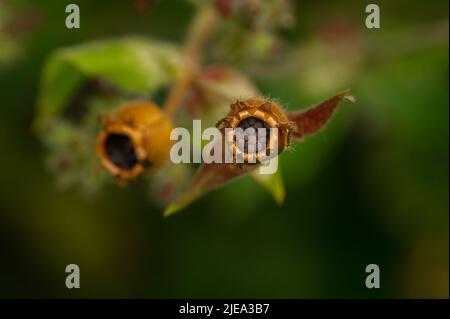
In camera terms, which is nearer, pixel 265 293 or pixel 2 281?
pixel 265 293

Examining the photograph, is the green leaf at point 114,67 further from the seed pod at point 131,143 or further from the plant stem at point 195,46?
the seed pod at point 131,143

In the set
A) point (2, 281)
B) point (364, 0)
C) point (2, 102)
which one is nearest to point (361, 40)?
point (364, 0)

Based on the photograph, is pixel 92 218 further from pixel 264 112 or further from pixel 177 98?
pixel 264 112

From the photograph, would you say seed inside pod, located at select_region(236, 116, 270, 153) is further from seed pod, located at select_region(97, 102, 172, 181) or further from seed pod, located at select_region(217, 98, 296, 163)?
seed pod, located at select_region(97, 102, 172, 181)

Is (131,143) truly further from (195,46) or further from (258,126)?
(195,46)

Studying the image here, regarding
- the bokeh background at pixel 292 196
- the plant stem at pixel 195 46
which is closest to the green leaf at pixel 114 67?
the plant stem at pixel 195 46

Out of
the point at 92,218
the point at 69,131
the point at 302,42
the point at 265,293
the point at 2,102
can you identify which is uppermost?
the point at 302,42

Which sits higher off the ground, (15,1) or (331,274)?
(15,1)
